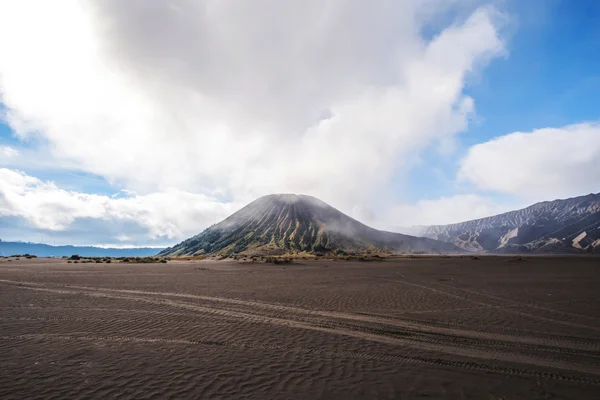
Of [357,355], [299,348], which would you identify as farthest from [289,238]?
[357,355]

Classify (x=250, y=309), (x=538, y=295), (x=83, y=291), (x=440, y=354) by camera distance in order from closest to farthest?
(x=440, y=354) → (x=250, y=309) → (x=538, y=295) → (x=83, y=291)

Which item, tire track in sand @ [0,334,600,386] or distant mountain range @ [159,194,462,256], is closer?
tire track in sand @ [0,334,600,386]

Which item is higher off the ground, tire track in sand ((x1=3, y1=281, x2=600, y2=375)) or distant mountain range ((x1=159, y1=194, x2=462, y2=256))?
distant mountain range ((x1=159, y1=194, x2=462, y2=256))

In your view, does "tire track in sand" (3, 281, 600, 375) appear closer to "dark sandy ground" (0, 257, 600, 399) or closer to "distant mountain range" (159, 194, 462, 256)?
"dark sandy ground" (0, 257, 600, 399)

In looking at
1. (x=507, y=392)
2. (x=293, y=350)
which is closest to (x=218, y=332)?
(x=293, y=350)

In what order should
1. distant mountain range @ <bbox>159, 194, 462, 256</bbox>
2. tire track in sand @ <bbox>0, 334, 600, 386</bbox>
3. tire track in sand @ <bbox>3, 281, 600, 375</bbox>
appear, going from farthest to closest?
distant mountain range @ <bbox>159, 194, 462, 256</bbox> < tire track in sand @ <bbox>3, 281, 600, 375</bbox> < tire track in sand @ <bbox>0, 334, 600, 386</bbox>

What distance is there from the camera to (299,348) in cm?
1059

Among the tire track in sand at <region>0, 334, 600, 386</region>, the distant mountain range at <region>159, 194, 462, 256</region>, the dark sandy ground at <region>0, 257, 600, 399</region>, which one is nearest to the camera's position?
the dark sandy ground at <region>0, 257, 600, 399</region>

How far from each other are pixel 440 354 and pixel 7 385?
12.7 metres

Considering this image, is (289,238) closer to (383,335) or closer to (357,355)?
(383,335)

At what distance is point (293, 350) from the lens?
34.1 feet

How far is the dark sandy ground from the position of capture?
761 cm

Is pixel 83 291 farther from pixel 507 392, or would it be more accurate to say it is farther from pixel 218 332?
pixel 507 392

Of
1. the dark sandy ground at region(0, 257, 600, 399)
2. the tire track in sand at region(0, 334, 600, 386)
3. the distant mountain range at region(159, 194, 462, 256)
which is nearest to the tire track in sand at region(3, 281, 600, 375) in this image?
the dark sandy ground at region(0, 257, 600, 399)
